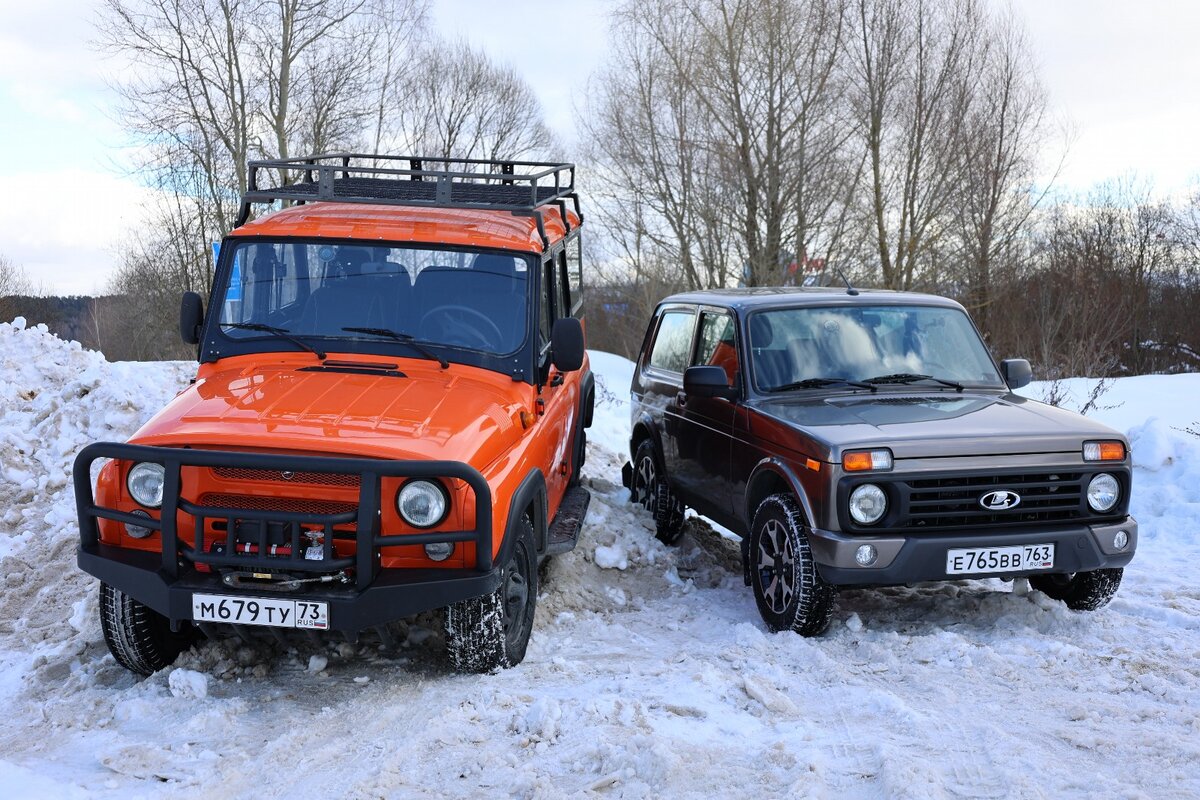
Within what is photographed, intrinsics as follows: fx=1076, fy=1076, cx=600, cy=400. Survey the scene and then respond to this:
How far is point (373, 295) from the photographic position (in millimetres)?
5902

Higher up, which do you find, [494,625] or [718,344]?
[718,344]

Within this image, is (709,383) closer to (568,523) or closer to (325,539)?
(568,523)

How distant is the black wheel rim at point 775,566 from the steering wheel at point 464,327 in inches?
72.3

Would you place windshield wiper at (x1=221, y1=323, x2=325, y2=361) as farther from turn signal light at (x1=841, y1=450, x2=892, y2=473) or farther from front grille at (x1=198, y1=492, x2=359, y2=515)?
turn signal light at (x1=841, y1=450, x2=892, y2=473)

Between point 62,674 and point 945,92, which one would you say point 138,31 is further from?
A: point 62,674

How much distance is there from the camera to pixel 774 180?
26.5m

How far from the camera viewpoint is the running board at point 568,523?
616 cm

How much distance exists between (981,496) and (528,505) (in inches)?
91.4

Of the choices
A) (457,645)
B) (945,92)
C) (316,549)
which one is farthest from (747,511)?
(945,92)

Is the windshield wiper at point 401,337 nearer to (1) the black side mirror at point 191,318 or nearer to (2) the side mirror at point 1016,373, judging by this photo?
(1) the black side mirror at point 191,318

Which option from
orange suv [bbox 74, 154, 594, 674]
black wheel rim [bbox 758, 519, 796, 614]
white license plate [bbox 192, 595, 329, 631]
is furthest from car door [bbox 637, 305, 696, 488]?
white license plate [bbox 192, 595, 329, 631]

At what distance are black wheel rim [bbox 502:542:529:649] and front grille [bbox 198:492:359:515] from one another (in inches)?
36.0

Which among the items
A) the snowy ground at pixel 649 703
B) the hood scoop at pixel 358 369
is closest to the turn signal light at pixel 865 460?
the snowy ground at pixel 649 703

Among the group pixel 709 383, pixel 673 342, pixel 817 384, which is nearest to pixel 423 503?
pixel 709 383
